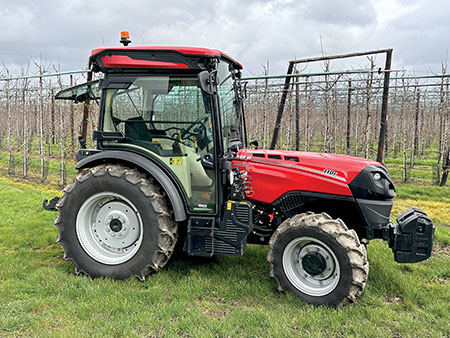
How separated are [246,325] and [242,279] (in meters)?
0.88

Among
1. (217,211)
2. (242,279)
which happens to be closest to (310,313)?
(242,279)

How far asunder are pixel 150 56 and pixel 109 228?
6.42 feet

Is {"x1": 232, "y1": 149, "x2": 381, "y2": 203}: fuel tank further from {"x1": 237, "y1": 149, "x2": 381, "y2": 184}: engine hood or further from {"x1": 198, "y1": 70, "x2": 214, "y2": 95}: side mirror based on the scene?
{"x1": 198, "y1": 70, "x2": 214, "y2": 95}: side mirror

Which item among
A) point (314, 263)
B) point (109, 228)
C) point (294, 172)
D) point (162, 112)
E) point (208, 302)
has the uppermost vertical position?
A: point (162, 112)

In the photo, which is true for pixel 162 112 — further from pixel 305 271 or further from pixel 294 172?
pixel 305 271

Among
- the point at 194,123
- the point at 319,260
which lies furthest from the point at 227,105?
the point at 319,260

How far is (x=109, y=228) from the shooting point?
13.4 ft

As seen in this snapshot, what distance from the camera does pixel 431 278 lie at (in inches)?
168

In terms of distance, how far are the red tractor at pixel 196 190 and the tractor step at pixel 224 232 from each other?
0.04 feet

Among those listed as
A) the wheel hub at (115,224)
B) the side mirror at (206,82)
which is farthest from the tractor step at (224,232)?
the side mirror at (206,82)

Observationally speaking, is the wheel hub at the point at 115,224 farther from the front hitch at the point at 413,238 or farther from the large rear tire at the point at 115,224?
the front hitch at the point at 413,238

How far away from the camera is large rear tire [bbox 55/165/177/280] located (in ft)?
12.6

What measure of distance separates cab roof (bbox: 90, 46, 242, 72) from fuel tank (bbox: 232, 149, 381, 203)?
3.98ft

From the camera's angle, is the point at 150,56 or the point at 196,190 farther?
the point at 196,190
